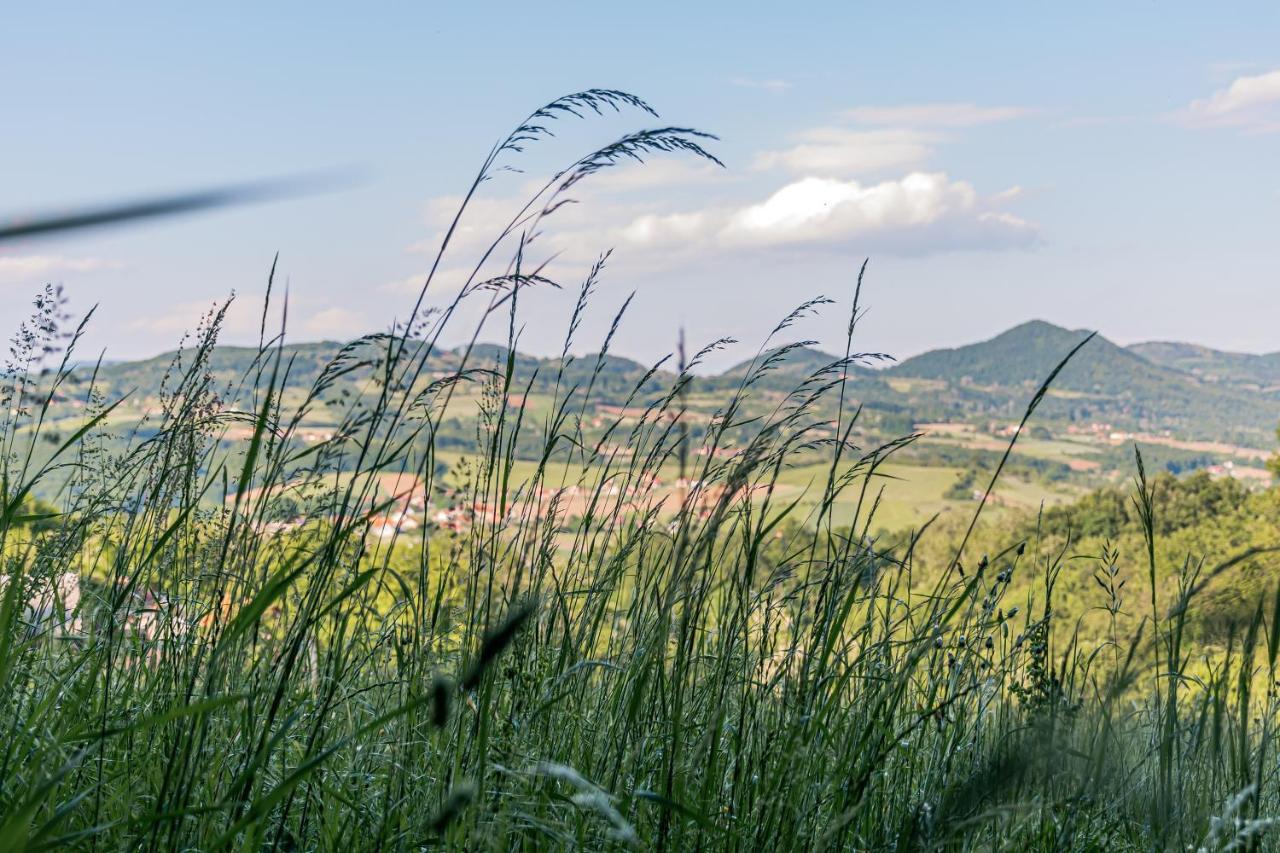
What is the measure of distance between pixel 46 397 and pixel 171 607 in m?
0.77

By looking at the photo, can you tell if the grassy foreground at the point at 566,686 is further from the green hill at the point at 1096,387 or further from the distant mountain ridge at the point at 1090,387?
the green hill at the point at 1096,387

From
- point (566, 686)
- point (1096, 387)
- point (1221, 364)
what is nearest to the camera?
point (566, 686)

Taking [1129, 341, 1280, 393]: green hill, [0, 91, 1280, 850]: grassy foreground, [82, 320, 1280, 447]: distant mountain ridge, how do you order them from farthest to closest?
1. [1129, 341, 1280, 393]: green hill
2. [82, 320, 1280, 447]: distant mountain ridge
3. [0, 91, 1280, 850]: grassy foreground

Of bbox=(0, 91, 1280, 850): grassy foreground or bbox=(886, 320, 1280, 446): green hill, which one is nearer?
bbox=(0, 91, 1280, 850): grassy foreground

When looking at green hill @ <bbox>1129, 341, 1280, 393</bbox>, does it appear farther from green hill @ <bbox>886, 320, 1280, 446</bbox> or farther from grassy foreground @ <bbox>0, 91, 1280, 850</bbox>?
grassy foreground @ <bbox>0, 91, 1280, 850</bbox>

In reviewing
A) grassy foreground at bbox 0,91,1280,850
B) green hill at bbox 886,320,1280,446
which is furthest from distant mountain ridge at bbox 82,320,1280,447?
grassy foreground at bbox 0,91,1280,850

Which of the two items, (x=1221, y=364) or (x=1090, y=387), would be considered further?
(x=1221, y=364)

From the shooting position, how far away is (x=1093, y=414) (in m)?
131

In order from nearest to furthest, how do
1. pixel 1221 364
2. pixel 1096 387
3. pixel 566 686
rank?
pixel 566 686
pixel 1096 387
pixel 1221 364

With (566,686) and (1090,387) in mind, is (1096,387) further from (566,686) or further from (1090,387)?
(566,686)

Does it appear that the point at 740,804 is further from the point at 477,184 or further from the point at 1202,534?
the point at 1202,534

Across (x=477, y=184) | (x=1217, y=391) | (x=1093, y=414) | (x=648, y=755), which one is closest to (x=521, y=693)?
(x=648, y=755)

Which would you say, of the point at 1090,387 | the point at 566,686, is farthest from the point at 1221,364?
the point at 566,686

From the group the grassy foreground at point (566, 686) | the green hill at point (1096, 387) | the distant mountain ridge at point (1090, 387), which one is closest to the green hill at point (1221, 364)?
the distant mountain ridge at point (1090, 387)
